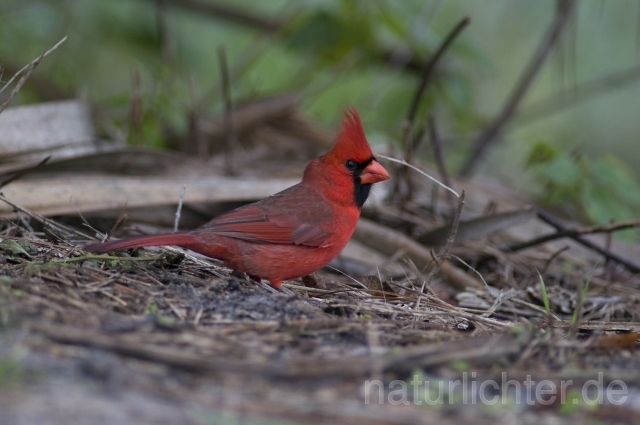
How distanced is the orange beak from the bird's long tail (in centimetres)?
110

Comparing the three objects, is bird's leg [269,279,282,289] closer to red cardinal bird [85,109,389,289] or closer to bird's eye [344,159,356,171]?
red cardinal bird [85,109,389,289]

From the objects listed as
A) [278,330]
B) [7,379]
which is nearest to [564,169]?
[278,330]

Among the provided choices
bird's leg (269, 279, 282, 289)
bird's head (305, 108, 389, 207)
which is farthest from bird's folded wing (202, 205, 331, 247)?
bird's head (305, 108, 389, 207)

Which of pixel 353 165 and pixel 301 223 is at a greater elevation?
pixel 353 165

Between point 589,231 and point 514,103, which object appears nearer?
point 589,231

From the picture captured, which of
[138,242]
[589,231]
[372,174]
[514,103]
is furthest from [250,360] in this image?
[514,103]

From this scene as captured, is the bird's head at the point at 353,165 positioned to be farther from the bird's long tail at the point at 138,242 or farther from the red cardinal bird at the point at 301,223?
the bird's long tail at the point at 138,242

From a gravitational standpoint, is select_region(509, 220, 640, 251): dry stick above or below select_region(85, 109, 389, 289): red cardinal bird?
above

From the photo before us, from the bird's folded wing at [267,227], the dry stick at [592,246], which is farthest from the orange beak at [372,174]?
the dry stick at [592,246]

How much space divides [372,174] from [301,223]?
1.60 ft

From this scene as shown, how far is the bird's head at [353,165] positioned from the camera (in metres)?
3.84

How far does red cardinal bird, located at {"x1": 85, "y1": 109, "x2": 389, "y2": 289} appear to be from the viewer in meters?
3.36

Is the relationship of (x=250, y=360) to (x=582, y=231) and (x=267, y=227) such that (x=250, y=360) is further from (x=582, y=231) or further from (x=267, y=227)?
(x=582, y=231)

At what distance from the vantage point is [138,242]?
2.91 m
